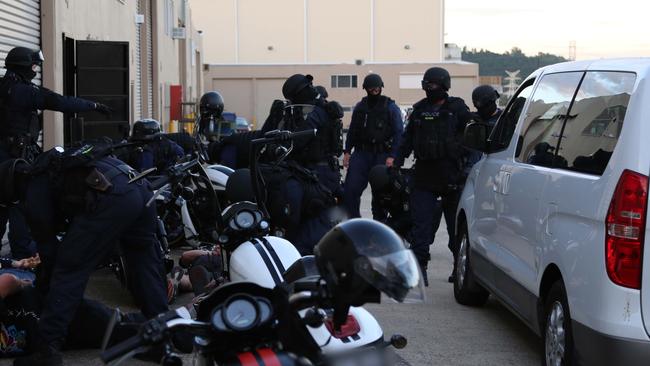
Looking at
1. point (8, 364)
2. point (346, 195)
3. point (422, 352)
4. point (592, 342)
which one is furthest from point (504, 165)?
point (346, 195)

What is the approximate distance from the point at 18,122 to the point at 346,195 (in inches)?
141

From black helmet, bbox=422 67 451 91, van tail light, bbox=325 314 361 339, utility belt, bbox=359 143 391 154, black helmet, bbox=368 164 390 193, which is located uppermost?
black helmet, bbox=422 67 451 91

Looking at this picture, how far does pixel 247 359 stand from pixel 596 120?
2812mm

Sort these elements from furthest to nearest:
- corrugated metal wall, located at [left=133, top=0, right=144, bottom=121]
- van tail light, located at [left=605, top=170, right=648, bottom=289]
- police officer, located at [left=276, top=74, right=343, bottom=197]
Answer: corrugated metal wall, located at [left=133, top=0, right=144, bottom=121] < police officer, located at [left=276, top=74, right=343, bottom=197] < van tail light, located at [left=605, top=170, right=648, bottom=289]

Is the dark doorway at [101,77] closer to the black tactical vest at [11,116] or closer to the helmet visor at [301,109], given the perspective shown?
the black tactical vest at [11,116]

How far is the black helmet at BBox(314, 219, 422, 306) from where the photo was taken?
262cm

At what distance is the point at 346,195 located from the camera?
10.5m

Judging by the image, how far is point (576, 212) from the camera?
15.5 ft

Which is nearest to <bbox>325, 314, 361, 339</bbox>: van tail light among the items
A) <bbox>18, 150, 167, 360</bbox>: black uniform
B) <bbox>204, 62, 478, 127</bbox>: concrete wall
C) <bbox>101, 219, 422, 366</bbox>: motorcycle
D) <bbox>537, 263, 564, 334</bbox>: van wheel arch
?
<bbox>101, 219, 422, 366</bbox>: motorcycle

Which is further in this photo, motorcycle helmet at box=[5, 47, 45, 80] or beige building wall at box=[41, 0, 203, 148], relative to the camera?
beige building wall at box=[41, 0, 203, 148]

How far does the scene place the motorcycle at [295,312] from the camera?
2.65 metres

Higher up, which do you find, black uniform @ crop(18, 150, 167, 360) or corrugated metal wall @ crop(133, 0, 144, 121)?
corrugated metal wall @ crop(133, 0, 144, 121)

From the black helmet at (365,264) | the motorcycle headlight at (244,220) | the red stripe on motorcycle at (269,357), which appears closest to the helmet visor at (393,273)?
the black helmet at (365,264)

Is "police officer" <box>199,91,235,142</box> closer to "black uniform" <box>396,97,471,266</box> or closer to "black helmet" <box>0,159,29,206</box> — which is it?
"black uniform" <box>396,97,471,266</box>
